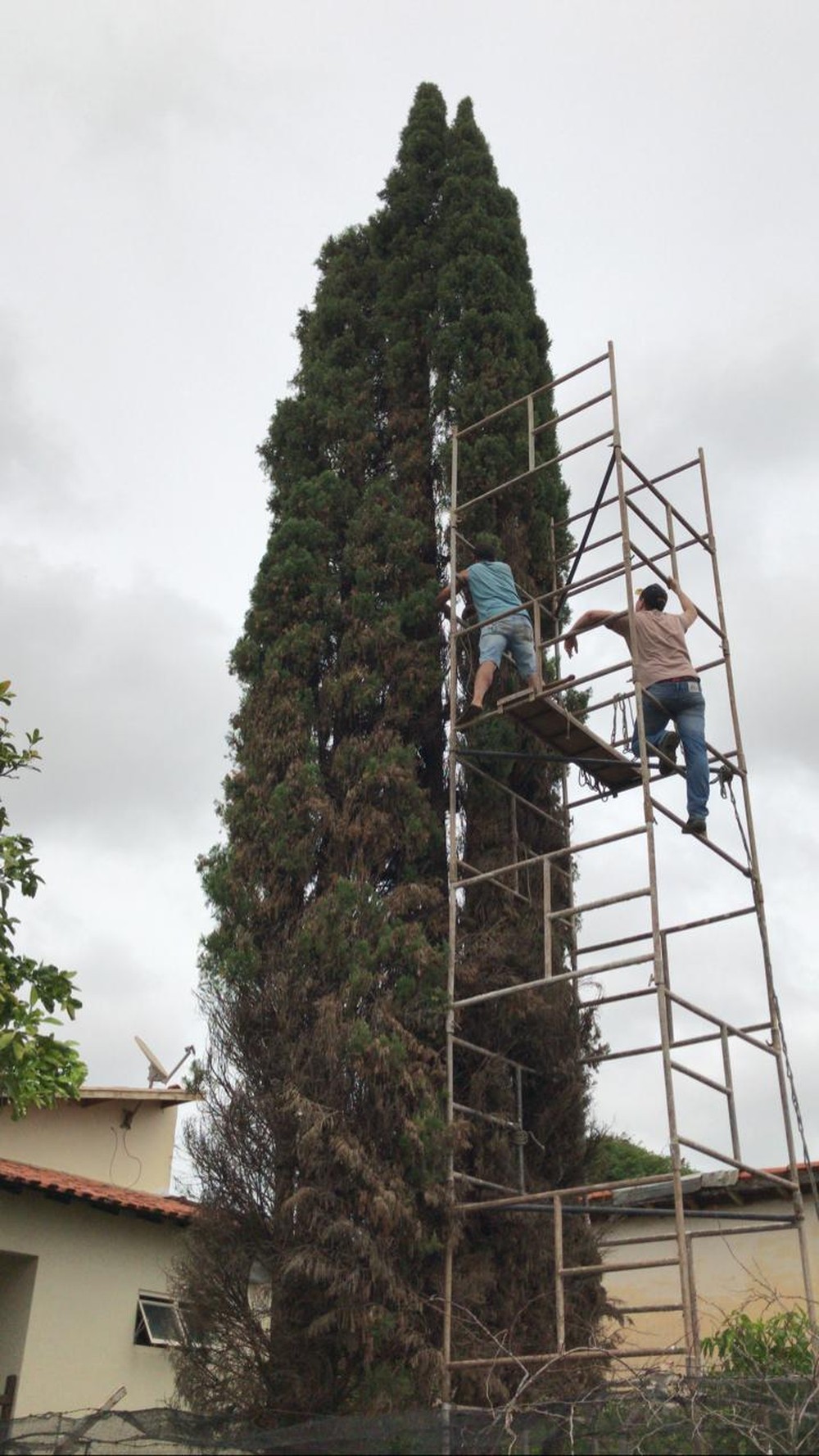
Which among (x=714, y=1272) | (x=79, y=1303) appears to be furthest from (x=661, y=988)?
(x=79, y=1303)

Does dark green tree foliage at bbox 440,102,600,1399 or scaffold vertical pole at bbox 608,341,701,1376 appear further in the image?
dark green tree foliage at bbox 440,102,600,1399

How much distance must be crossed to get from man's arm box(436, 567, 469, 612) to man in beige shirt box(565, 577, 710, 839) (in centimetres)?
107

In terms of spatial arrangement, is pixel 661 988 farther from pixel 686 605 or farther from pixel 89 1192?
pixel 89 1192

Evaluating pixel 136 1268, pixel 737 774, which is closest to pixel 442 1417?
pixel 737 774

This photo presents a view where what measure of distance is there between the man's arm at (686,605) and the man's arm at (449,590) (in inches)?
66.3

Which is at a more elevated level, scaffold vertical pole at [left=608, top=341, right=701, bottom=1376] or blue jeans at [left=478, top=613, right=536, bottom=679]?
blue jeans at [left=478, top=613, right=536, bottom=679]

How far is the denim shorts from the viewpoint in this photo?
1113 centimetres

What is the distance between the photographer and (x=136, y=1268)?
576 inches

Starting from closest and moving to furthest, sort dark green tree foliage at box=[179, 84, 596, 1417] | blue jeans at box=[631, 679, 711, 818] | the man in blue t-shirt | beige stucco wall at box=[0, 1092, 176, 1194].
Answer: dark green tree foliage at box=[179, 84, 596, 1417]
blue jeans at box=[631, 679, 711, 818]
the man in blue t-shirt
beige stucco wall at box=[0, 1092, 176, 1194]

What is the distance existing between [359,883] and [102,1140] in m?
8.07

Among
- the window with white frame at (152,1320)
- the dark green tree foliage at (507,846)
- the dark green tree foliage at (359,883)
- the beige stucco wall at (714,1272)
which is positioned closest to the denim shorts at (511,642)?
the dark green tree foliage at (507,846)

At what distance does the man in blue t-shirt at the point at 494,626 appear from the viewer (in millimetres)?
11062

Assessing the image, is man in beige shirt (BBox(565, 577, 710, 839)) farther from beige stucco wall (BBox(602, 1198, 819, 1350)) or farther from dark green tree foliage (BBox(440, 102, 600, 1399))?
beige stucco wall (BBox(602, 1198, 819, 1350))

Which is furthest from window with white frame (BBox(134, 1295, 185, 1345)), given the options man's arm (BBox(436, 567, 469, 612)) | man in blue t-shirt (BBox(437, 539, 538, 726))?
man's arm (BBox(436, 567, 469, 612))
